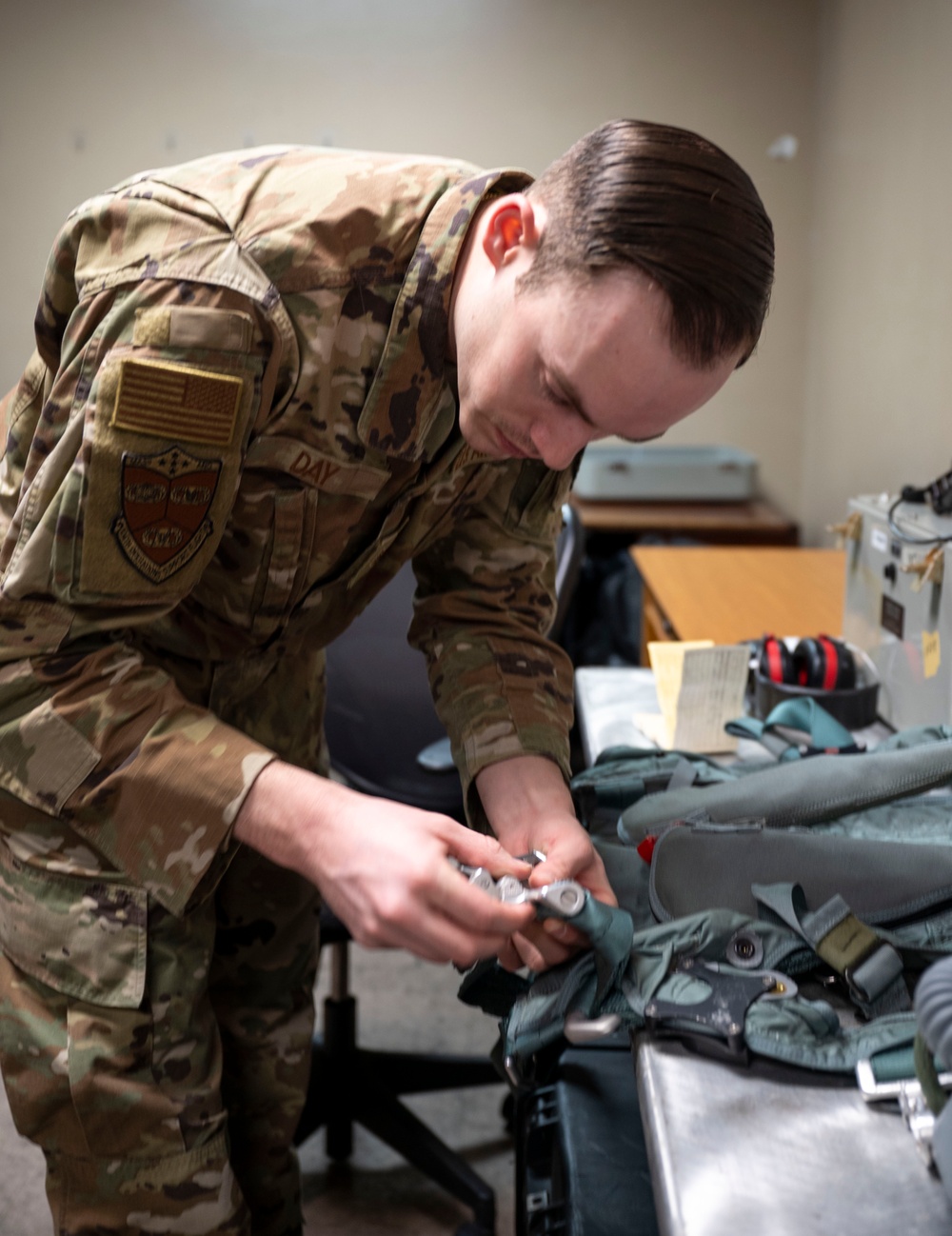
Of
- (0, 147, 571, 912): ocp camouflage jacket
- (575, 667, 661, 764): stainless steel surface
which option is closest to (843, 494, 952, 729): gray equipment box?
(575, 667, 661, 764): stainless steel surface

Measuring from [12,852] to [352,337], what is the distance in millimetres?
541

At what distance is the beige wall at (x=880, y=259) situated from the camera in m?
2.28

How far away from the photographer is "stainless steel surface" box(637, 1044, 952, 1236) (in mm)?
604

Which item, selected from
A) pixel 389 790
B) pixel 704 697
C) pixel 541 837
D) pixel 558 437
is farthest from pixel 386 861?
pixel 389 790

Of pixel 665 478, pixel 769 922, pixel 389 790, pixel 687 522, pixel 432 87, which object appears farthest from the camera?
pixel 432 87

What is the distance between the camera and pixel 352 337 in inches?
35.2

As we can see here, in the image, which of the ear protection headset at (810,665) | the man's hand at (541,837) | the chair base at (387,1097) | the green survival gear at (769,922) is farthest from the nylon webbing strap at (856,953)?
the chair base at (387,1097)

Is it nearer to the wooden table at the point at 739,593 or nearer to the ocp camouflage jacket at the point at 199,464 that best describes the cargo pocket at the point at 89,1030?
the ocp camouflage jacket at the point at 199,464

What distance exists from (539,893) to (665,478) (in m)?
2.71

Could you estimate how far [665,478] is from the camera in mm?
3348

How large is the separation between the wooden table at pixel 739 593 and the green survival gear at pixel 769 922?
840 mm

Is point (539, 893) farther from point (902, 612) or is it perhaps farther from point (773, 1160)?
point (902, 612)

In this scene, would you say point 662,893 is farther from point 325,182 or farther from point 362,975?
point 362,975

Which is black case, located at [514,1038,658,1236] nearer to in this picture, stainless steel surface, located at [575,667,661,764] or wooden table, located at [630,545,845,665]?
stainless steel surface, located at [575,667,661,764]
